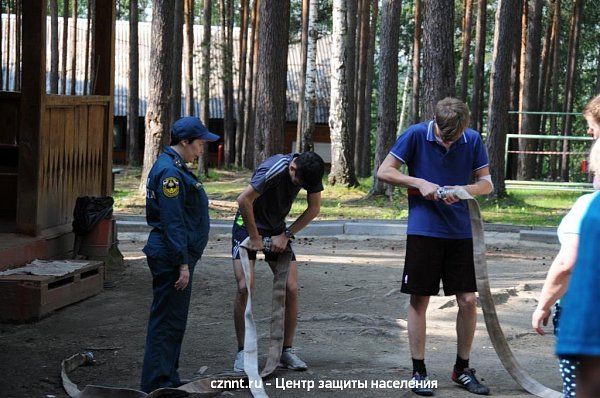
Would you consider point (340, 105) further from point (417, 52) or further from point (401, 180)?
point (401, 180)

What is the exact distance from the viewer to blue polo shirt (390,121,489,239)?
21.1 feet

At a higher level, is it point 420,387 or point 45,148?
point 45,148

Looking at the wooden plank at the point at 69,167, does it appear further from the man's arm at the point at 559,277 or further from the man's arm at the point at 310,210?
the man's arm at the point at 559,277

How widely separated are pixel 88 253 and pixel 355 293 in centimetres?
305

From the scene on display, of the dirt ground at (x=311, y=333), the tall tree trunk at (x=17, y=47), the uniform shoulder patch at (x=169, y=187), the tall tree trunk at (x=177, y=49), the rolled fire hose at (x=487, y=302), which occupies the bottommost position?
the dirt ground at (x=311, y=333)

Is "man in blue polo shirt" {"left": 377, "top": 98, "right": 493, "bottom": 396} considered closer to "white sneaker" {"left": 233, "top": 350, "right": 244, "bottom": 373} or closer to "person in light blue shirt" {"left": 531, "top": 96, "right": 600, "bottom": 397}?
"white sneaker" {"left": 233, "top": 350, "right": 244, "bottom": 373}

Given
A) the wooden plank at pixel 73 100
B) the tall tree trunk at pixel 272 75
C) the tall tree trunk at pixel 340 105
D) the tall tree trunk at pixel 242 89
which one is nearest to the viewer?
the wooden plank at pixel 73 100

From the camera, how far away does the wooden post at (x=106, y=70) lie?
39.4 feet

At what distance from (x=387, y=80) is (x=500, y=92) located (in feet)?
8.90

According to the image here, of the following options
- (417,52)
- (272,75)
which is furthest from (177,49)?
(272,75)

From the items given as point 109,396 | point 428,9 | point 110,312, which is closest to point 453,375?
point 109,396

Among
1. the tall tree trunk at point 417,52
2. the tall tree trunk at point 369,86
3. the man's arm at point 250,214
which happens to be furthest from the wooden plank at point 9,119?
the tall tree trunk at point 369,86

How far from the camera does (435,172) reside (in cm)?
648

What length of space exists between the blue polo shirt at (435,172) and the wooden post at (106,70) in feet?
21.2
